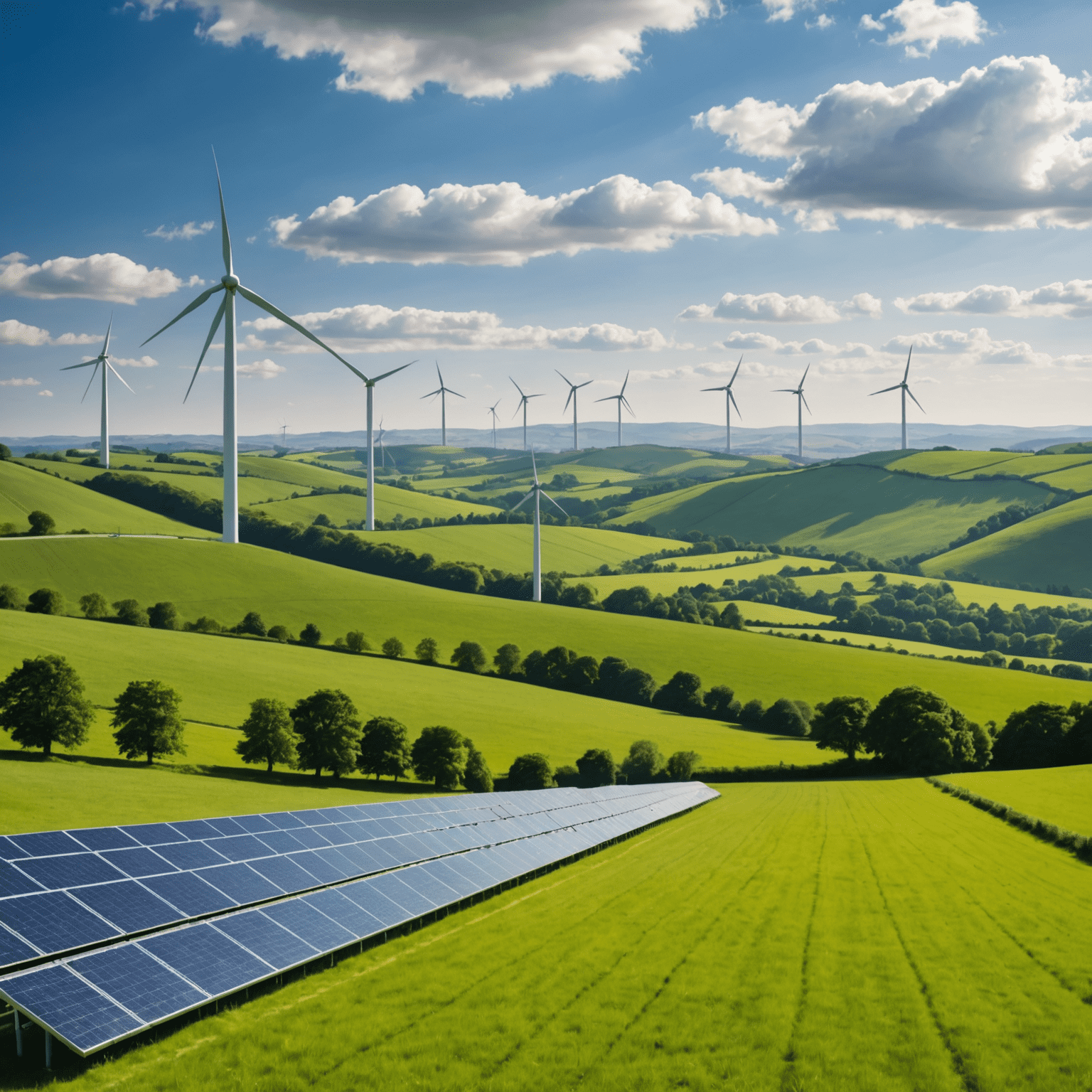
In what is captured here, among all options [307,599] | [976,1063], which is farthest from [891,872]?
[307,599]

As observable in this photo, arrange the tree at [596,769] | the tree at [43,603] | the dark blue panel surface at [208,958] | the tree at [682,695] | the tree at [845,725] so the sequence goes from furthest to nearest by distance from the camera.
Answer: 1. the tree at [43,603]
2. the tree at [682,695]
3. the tree at [845,725]
4. the tree at [596,769]
5. the dark blue panel surface at [208,958]

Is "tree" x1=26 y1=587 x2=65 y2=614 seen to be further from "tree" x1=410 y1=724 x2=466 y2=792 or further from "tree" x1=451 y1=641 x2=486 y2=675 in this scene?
"tree" x1=410 y1=724 x2=466 y2=792

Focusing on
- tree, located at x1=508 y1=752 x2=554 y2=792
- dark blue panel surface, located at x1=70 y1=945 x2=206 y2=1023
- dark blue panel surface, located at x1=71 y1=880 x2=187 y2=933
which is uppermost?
dark blue panel surface, located at x1=71 y1=880 x2=187 y2=933

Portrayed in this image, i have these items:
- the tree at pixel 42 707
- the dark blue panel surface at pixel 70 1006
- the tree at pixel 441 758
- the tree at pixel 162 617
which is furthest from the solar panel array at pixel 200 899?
the tree at pixel 162 617

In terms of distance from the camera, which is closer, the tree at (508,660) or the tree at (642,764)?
the tree at (642,764)

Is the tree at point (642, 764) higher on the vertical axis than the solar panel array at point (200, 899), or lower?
lower

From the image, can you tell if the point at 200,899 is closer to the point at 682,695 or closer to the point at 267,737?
the point at 267,737

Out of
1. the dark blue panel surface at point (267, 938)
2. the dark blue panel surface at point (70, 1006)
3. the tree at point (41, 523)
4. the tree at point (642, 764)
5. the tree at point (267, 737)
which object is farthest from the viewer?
the tree at point (41, 523)

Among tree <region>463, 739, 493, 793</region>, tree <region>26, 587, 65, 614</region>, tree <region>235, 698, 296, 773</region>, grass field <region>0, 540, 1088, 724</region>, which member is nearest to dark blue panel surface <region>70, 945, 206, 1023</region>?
tree <region>235, 698, 296, 773</region>

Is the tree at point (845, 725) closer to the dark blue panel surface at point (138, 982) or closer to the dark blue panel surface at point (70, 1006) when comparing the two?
the dark blue panel surface at point (138, 982)
